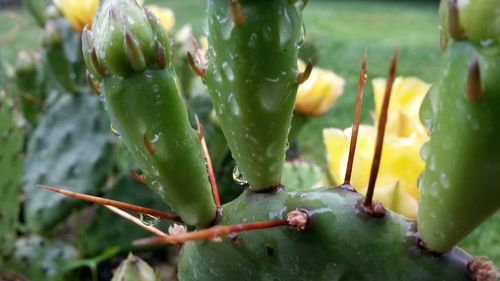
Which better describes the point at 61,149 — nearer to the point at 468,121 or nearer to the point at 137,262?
the point at 137,262

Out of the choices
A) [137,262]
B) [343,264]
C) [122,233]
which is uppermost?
[343,264]

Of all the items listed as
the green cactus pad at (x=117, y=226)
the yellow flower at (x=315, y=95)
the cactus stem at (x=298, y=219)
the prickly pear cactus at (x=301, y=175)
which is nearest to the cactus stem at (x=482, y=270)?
the cactus stem at (x=298, y=219)

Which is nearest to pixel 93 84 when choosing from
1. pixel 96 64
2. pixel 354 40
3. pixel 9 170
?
pixel 96 64

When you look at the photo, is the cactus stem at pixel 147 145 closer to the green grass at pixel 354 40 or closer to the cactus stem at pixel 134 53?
the cactus stem at pixel 134 53

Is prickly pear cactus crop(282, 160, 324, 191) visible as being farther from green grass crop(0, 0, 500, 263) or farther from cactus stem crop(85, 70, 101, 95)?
cactus stem crop(85, 70, 101, 95)

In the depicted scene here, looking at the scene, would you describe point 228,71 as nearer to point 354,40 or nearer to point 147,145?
point 147,145

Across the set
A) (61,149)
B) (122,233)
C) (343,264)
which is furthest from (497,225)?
(343,264)
